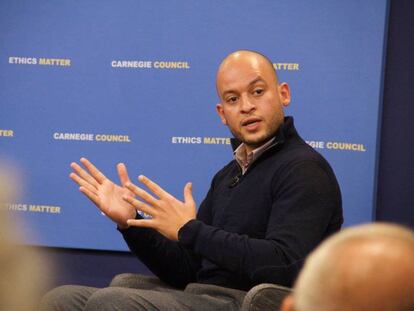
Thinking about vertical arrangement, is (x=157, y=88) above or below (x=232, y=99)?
above

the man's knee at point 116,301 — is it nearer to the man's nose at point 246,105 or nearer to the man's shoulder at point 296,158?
the man's shoulder at point 296,158

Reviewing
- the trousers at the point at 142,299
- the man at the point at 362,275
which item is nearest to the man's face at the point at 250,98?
the trousers at the point at 142,299

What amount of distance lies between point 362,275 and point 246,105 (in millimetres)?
1878

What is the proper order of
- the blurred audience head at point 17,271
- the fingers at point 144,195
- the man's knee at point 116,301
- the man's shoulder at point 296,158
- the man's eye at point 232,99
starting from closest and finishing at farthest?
the blurred audience head at point 17,271
the man's knee at point 116,301
the fingers at point 144,195
the man's shoulder at point 296,158
the man's eye at point 232,99

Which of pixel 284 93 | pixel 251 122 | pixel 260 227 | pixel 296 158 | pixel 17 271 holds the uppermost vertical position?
pixel 284 93

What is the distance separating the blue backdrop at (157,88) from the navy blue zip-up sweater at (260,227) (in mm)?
1143

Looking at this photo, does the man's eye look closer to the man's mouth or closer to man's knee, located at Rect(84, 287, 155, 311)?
the man's mouth

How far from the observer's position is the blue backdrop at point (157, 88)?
3639mm

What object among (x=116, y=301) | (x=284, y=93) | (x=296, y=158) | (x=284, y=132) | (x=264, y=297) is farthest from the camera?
(x=284, y=93)

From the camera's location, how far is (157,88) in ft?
13.0

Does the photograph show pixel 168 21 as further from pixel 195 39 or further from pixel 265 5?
pixel 265 5

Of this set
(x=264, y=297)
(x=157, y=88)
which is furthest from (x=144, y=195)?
(x=157, y=88)

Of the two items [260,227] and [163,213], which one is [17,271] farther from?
[260,227]

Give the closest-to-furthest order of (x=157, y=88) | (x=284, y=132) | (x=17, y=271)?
(x=17, y=271) < (x=284, y=132) < (x=157, y=88)
